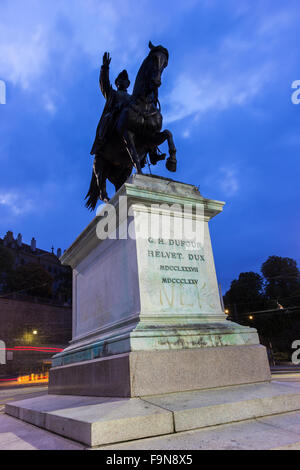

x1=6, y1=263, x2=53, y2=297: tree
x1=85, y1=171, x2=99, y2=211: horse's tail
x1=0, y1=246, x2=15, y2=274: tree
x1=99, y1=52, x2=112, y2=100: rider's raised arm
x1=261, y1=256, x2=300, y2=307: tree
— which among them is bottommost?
x1=85, y1=171, x2=99, y2=211: horse's tail

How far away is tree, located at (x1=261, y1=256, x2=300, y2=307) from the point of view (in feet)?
141

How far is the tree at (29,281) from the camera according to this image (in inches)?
2165

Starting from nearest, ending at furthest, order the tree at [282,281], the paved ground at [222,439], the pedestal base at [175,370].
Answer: the paved ground at [222,439], the pedestal base at [175,370], the tree at [282,281]

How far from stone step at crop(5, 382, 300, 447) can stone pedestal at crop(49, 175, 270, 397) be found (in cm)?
26

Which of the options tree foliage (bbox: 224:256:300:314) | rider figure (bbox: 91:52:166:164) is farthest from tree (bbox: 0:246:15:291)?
rider figure (bbox: 91:52:166:164)

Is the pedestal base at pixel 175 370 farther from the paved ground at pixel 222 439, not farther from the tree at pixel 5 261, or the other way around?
the tree at pixel 5 261

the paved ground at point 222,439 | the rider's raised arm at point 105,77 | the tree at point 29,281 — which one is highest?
the tree at point 29,281

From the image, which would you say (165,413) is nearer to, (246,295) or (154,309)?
(154,309)

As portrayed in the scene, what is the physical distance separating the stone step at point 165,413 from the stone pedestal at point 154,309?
0.87ft

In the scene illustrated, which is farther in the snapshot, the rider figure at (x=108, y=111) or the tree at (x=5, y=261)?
the tree at (x=5, y=261)

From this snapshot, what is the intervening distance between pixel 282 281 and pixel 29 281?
38767 millimetres

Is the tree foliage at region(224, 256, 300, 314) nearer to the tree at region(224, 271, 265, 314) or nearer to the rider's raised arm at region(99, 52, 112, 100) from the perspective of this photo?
the tree at region(224, 271, 265, 314)

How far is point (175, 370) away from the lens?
3295 mm

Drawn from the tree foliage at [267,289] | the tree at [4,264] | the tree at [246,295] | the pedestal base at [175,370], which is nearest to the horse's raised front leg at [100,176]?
the pedestal base at [175,370]
